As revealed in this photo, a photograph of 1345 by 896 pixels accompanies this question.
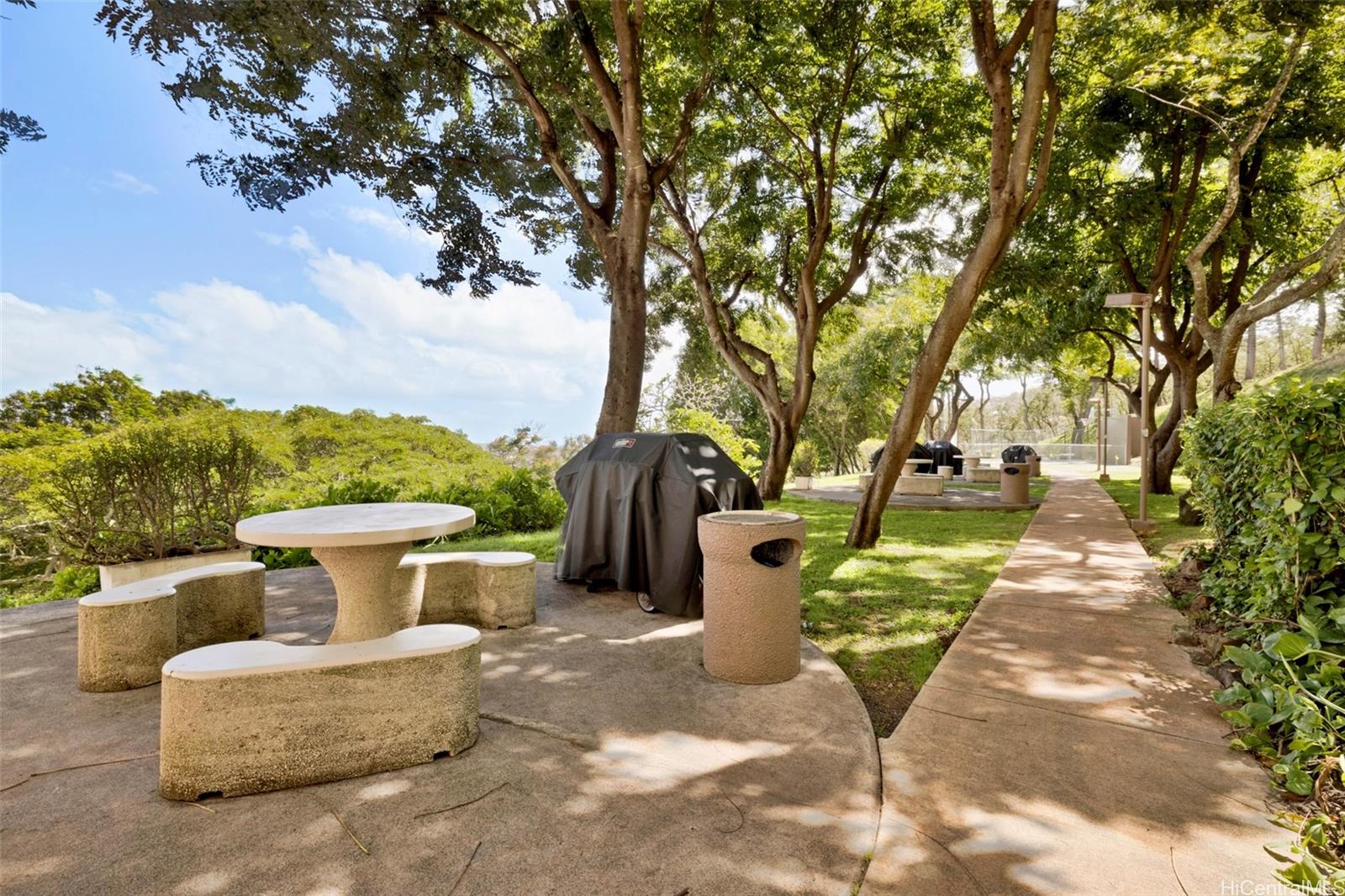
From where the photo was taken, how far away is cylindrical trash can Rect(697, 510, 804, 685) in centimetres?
330

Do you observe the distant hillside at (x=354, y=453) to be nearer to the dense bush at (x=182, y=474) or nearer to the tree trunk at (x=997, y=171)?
the dense bush at (x=182, y=474)

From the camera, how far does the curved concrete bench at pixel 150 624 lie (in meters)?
3.14

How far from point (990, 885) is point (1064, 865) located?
0.29m

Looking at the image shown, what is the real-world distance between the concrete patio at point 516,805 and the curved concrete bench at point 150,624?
135 mm

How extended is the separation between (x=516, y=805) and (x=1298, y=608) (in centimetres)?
347

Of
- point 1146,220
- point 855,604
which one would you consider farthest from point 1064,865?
point 1146,220

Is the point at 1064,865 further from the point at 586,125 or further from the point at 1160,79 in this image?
the point at 1160,79

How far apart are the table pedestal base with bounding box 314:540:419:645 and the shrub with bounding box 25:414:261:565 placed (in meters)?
3.32

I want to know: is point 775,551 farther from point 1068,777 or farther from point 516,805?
point 516,805

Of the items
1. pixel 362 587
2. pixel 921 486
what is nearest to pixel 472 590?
pixel 362 587

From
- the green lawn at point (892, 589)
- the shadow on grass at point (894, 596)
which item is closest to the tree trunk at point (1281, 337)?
the green lawn at point (892, 589)

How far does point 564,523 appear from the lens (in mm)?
5457

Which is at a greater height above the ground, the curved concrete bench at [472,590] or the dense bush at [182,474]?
the dense bush at [182,474]

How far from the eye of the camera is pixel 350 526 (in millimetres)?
2834
